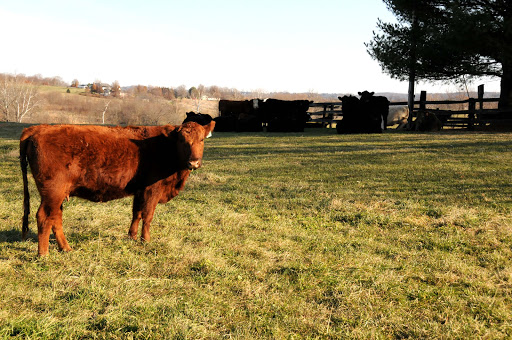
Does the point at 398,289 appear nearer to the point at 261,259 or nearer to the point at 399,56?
the point at 261,259

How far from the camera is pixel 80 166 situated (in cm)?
427

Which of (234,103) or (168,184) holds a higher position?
(234,103)

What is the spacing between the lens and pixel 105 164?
14.6 feet

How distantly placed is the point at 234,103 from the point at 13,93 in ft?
159

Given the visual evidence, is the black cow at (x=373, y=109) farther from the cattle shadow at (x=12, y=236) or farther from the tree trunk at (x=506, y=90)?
the cattle shadow at (x=12, y=236)

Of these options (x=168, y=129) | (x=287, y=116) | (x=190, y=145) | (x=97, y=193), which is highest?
(x=287, y=116)

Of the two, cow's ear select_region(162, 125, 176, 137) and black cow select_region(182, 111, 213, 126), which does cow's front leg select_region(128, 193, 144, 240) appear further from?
black cow select_region(182, 111, 213, 126)

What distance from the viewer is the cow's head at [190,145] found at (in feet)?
15.4

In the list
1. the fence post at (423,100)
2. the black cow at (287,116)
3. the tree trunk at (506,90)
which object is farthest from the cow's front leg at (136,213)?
the fence post at (423,100)

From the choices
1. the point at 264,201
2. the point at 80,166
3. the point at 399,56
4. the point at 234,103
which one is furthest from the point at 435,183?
the point at 234,103

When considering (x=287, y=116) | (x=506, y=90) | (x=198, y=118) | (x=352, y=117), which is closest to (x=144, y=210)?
(x=352, y=117)

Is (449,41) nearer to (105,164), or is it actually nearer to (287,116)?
(287,116)

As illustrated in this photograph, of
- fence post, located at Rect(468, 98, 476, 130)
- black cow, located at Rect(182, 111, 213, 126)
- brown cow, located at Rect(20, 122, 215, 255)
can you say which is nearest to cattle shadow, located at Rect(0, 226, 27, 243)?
brown cow, located at Rect(20, 122, 215, 255)

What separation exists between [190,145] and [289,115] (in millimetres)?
20090
